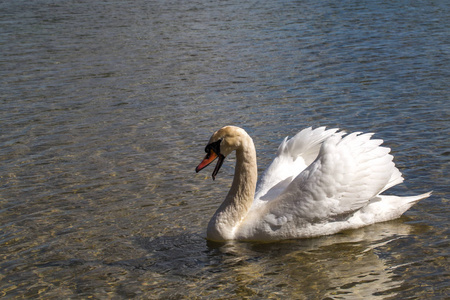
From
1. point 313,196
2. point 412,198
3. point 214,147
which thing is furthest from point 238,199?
point 412,198

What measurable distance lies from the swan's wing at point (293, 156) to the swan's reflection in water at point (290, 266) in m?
0.89

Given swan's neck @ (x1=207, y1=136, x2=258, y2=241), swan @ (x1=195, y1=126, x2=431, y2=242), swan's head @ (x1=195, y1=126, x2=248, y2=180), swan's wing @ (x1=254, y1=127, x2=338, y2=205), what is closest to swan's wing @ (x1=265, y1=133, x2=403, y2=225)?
swan @ (x1=195, y1=126, x2=431, y2=242)

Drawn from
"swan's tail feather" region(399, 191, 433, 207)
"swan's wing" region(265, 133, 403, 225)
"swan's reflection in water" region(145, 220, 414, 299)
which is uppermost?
"swan's wing" region(265, 133, 403, 225)

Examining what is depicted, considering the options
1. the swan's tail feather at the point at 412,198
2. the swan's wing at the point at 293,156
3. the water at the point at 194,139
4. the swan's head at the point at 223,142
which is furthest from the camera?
the swan's wing at the point at 293,156

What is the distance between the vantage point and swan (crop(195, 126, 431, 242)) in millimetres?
6574

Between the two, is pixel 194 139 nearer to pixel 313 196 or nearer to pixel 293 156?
pixel 293 156

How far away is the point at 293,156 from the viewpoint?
751cm

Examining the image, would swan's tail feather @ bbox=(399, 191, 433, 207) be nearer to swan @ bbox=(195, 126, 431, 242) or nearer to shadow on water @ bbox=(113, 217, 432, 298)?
swan @ bbox=(195, 126, 431, 242)

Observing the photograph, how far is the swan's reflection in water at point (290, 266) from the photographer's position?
561 centimetres

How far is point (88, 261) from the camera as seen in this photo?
641 cm

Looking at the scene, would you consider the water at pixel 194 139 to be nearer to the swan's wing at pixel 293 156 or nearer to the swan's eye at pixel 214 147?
the swan's wing at pixel 293 156

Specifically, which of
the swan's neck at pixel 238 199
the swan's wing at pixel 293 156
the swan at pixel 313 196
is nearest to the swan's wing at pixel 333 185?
the swan at pixel 313 196

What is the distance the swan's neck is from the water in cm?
15

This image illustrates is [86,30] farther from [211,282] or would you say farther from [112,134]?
[211,282]
